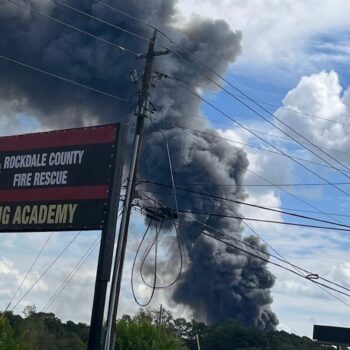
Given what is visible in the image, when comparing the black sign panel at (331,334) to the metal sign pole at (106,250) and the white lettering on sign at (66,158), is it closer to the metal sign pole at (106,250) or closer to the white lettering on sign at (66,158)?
the white lettering on sign at (66,158)

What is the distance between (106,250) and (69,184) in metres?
2.08

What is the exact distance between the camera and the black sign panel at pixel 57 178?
1994 centimetres

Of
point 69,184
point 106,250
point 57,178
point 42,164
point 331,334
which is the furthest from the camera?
point 331,334

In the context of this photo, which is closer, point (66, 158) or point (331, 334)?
point (66, 158)

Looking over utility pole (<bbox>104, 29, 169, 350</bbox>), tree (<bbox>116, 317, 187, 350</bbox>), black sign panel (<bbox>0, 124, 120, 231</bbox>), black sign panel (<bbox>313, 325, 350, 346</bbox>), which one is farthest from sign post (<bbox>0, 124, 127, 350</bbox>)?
black sign panel (<bbox>313, 325, 350, 346</bbox>)

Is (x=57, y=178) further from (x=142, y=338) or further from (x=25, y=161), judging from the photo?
(x=142, y=338)

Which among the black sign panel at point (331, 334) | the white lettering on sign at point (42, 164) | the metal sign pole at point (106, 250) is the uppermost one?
the black sign panel at point (331, 334)

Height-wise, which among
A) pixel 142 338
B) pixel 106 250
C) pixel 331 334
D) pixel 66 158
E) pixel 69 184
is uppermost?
pixel 331 334

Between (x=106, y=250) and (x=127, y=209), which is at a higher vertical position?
(x=127, y=209)

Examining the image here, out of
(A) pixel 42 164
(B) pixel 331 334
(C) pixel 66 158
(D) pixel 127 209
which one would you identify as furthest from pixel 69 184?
(B) pixel 331 334

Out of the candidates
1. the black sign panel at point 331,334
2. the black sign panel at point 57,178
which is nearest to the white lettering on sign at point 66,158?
the black sign panel at point 57,178

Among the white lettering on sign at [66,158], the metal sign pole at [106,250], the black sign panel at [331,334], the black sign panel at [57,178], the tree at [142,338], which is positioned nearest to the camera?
the metal sign pole at [106,250]

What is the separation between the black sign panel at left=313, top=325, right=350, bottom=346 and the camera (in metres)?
55.5

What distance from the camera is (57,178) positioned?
2055 centimetres
